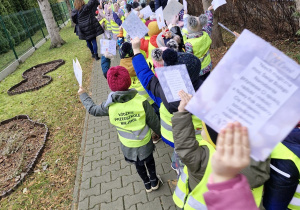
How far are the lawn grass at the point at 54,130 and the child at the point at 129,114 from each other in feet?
4.38

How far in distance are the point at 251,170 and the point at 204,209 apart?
45 cm

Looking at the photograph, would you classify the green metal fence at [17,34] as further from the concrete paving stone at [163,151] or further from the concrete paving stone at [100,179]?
the concrete paving stone at [163,151]

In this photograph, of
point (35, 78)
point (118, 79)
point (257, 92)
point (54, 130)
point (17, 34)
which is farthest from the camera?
point (17, 34)

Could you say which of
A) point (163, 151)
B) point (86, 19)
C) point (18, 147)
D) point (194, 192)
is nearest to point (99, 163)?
point (163, 151)

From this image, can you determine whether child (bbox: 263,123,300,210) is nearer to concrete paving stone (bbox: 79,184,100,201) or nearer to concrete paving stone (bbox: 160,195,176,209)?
concrete paving stone (bbox: 160,195,176,209)

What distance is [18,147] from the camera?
4379 mm

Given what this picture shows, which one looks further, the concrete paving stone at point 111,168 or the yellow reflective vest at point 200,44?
the concrete paving stone at point 111,168

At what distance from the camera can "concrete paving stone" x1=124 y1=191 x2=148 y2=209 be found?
112 inches

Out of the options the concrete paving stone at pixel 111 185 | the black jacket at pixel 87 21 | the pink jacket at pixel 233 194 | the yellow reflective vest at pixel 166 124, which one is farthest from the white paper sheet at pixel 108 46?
the black jacket at pixel 87 21

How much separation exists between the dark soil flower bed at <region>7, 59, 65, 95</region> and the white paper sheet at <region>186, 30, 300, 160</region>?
25.2ft

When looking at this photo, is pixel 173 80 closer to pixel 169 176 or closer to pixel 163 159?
pixel 169 176

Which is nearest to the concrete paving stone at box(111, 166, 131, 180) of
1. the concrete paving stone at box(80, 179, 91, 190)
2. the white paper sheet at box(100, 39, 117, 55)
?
the concrete paving stone at box(80, 179, 91, 190)

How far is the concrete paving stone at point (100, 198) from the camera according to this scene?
116 inches

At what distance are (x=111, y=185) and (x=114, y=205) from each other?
360 millimetres
